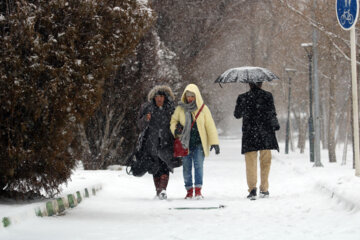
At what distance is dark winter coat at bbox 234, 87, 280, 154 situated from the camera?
35.0 feet

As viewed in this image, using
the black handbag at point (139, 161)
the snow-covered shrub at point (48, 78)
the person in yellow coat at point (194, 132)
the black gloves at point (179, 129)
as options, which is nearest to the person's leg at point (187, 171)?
the person in yellow coat at point (194, 132)

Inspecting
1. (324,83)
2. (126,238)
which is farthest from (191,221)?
(324,83)

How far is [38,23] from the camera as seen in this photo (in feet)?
25.7

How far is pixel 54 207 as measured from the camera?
7.95 meters

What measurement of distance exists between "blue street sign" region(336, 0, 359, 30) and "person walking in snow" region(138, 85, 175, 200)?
2984mm

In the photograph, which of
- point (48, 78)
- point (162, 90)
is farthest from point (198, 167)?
point (48, 78)

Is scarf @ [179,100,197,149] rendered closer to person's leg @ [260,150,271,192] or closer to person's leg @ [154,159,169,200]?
person's leg @ [154,159,169,200]

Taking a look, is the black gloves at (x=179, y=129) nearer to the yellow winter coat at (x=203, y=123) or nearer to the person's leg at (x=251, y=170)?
the yellow winter coat at (x=203, y=123)

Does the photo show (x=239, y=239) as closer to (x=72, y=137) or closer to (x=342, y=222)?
(x=342, y=222)

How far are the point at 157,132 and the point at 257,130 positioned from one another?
65.1 inches

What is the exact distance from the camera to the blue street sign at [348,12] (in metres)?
10.3

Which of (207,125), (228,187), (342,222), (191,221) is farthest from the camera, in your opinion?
(228,187)

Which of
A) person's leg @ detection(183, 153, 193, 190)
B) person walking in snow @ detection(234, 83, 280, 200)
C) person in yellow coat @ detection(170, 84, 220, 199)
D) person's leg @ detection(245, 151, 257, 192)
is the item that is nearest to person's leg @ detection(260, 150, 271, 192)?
person walking in snow @ detection(234, 83, 280, 200)

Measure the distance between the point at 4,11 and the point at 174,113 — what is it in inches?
154
